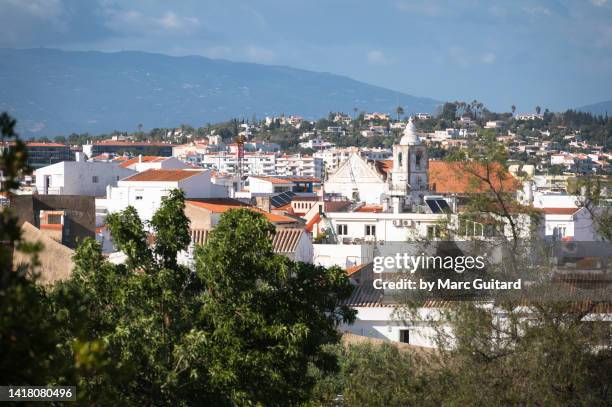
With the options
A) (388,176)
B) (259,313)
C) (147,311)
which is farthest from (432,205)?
(147,311)

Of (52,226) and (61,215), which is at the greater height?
(61,215)

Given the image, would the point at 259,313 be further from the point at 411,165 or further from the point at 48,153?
the point at 48,153

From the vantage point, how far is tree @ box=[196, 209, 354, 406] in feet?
46.9

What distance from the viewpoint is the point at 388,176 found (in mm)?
91500

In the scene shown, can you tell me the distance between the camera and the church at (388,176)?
8550cm

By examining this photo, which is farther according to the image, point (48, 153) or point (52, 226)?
point (48, 153)

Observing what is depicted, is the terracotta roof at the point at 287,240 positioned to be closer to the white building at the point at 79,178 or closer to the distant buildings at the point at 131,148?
the white building at the point at 79,178

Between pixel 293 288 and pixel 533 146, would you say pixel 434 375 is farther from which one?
pixel 533 146

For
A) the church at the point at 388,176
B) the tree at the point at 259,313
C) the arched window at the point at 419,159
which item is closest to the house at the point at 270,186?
the church at the point at 388,176

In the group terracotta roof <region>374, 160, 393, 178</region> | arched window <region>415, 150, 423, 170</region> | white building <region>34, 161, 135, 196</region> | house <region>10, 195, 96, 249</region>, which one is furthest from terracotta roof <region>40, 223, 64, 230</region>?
terracotta roof <region>374, 160, 393, 178</region>

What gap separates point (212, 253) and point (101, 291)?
1.37 m

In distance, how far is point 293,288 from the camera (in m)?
15.7

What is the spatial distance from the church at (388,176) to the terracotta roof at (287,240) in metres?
37.7

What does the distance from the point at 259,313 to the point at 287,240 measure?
72.7 ft
